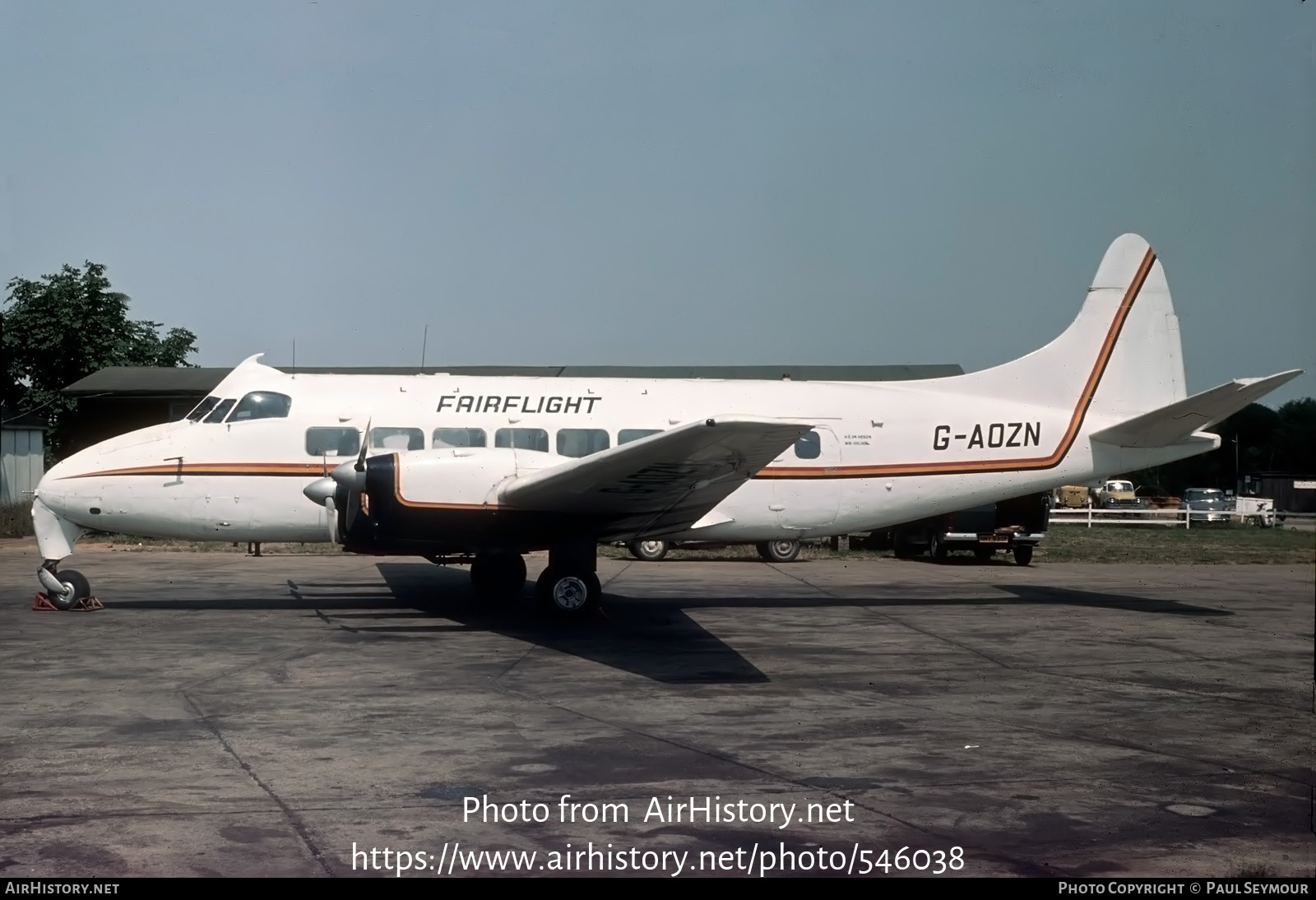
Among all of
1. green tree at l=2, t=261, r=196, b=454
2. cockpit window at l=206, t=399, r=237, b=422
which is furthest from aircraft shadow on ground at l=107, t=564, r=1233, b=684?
green tree at l=2, t=261, r=196, b=454

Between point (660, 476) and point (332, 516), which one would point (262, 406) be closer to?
point (332, 516)

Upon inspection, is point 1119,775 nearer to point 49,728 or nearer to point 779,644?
point 779,644

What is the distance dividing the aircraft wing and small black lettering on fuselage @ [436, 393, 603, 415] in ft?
7.40

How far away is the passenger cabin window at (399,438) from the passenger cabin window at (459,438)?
197 mm

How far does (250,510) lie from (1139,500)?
157ft

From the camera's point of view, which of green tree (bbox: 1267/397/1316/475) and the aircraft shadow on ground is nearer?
green tree (bbox: 1267/397/1316/475)

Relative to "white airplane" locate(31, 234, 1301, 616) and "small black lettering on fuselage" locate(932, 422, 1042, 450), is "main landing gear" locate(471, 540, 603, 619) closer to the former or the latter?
"white airplane" locate(31, 234, 1301, 616)

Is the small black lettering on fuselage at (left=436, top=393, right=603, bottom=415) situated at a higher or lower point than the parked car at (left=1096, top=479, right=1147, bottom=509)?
higher

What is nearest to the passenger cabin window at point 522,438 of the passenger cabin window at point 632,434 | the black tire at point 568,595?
the passenger cabin window at point 632,434

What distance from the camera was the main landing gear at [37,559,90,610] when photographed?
48.4 ft

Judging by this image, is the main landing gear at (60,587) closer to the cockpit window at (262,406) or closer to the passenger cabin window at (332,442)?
the cockpit window at (262,406)

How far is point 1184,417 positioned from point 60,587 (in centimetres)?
1489

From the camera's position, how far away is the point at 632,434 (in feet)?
52.4

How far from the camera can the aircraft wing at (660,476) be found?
11164 mm
